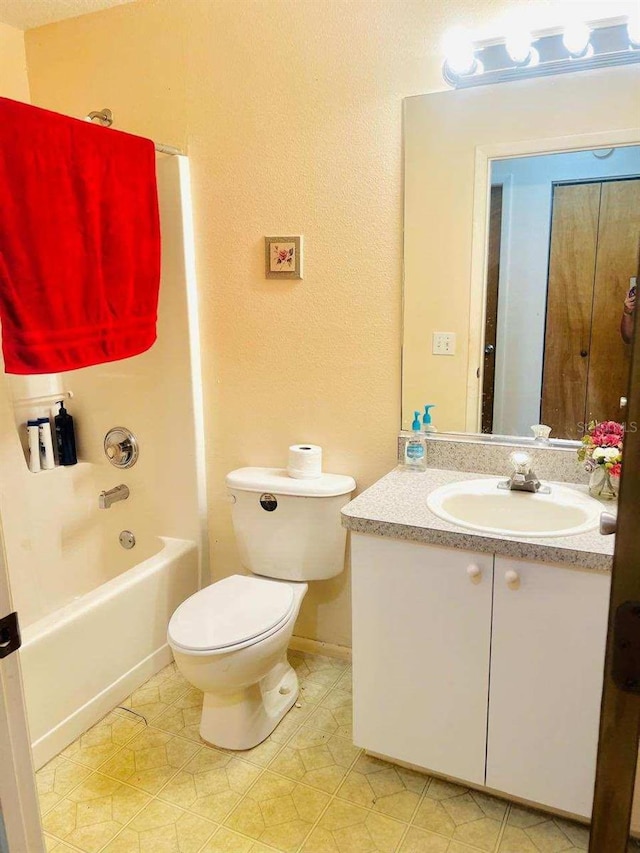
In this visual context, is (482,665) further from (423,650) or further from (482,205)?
(482,205)

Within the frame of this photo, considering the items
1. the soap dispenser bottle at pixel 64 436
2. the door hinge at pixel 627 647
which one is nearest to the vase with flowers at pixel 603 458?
the door hinge at pixel 627 647

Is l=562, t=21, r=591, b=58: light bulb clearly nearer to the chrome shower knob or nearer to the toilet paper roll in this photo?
the toilet paper roll

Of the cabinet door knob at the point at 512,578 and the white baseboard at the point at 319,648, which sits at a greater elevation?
the cabinet door knob at the point at 512,578

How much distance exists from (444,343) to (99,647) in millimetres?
1447

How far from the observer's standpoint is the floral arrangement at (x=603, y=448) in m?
1.59

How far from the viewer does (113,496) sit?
93.0 inches

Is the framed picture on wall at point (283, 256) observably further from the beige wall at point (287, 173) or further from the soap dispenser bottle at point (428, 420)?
the soap dispenser bottle at point (428, 420)

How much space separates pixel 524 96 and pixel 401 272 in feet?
1.88

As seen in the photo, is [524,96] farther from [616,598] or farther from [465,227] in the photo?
[616,598]

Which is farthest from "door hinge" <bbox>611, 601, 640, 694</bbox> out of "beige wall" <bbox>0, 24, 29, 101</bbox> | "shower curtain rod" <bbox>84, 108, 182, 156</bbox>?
"beige wall" <bbox>0, 24, 29, 101</bbox>

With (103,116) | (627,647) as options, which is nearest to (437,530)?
(627,647)

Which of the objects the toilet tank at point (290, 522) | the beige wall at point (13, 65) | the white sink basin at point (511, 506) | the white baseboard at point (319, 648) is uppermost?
the beige wall at point (13, 65)

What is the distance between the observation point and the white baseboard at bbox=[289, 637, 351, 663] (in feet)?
7.56

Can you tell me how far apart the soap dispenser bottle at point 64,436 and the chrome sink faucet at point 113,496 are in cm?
19
